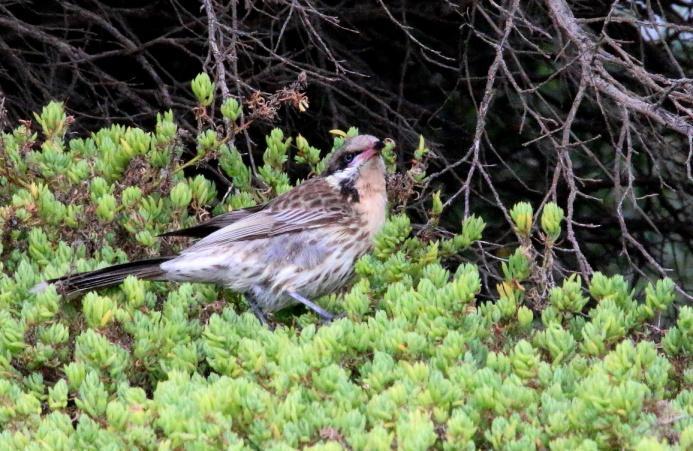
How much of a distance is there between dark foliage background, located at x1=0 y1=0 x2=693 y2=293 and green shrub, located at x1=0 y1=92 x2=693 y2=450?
2.03 meters

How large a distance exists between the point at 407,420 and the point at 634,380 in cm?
74

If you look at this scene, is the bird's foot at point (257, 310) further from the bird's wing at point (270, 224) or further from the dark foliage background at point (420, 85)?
the dark foliage background at point (420, 85)

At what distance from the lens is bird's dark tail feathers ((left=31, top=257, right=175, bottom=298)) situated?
520 centimetres

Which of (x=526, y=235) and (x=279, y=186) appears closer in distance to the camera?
(x=526, y=235)

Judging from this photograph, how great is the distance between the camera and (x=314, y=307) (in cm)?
561

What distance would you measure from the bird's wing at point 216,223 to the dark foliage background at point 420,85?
1600mm

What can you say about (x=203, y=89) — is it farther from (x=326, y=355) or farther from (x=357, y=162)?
(x=326, y=355)

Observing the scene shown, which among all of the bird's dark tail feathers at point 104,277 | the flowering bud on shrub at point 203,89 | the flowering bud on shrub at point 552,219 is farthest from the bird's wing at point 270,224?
the flowering bud on shrub at point 552,219

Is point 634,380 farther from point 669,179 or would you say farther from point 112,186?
point 669,179

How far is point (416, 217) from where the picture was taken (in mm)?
8375

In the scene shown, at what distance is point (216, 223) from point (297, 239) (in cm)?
53

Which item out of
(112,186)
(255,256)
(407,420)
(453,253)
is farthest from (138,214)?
(407,420)

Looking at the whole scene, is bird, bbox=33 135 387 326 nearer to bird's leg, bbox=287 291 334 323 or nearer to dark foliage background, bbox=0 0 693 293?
bird's leg, bbox=287 291 334 323

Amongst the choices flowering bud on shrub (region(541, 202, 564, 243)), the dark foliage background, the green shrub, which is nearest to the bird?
the green shrub
